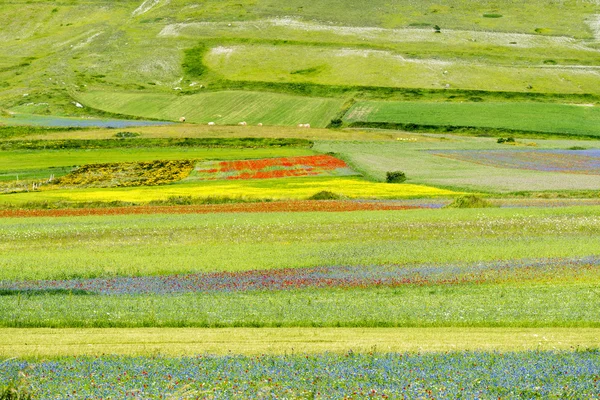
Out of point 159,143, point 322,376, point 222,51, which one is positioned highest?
point 322,376

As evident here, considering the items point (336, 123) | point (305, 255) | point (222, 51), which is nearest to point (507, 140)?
point (336, 123)

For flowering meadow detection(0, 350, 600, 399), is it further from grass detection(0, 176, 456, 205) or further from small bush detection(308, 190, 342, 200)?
grass detection(0, 176, 456, 205)

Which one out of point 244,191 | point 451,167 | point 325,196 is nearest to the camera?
point 325,196

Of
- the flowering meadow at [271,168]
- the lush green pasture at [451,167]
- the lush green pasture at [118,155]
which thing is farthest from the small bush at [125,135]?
the lush green pasture at [451,167]

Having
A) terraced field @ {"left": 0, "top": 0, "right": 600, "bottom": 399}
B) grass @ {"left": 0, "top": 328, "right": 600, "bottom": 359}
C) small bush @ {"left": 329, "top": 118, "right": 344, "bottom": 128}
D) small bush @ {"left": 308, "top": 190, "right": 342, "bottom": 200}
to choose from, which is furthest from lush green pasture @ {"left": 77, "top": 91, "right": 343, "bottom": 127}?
grass @ {"left": 0, "top": 328, "right": 600, "bottom": 359}

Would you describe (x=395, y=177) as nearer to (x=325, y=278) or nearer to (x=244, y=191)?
(x=244, y=191)

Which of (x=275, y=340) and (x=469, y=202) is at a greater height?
(x=275, y=340)
